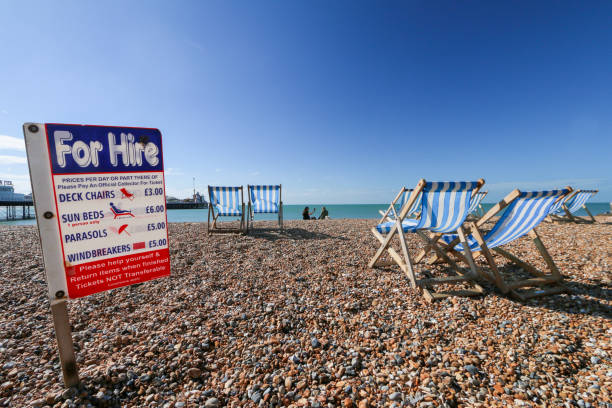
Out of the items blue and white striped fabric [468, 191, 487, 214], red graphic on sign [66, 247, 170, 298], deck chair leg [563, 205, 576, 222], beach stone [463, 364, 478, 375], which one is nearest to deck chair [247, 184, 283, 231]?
red graphic on sign [66, 247, 170, 298]

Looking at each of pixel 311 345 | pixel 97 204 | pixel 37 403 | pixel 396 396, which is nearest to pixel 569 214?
pixel 396 396

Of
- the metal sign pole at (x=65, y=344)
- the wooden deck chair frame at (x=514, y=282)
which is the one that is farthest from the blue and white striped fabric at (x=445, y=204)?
the metal sign pole at (x=65, y=344)

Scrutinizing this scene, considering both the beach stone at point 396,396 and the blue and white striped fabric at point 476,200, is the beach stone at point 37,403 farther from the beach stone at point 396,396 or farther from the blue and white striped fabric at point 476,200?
the blue and white striped fabric at point 476,200

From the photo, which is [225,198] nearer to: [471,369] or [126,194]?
[126,194]

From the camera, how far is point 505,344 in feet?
6.18

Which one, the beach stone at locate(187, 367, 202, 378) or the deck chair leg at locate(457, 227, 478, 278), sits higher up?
the deck chair leg at locate(457, 227, 478, 278)

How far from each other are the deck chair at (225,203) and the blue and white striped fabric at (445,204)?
5.39m

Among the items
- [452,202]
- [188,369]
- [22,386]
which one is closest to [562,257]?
[452,202]

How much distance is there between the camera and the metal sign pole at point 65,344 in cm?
152

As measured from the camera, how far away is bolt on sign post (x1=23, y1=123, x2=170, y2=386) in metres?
1.42

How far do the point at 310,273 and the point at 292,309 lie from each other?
3.88 ft

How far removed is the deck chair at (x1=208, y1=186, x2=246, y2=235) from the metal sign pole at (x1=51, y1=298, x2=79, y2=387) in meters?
5.56

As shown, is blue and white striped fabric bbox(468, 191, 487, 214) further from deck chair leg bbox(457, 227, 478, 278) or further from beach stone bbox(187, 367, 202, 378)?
beach stone bbox(187, 367, 202, 378)

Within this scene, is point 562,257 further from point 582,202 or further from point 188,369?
point 582,202
